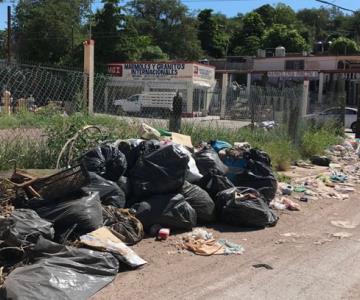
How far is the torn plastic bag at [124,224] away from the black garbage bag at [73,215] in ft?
0.77

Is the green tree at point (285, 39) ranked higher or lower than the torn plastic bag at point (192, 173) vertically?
higher

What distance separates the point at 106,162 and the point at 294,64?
153 feet

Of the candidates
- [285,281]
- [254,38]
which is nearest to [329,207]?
[285,281]

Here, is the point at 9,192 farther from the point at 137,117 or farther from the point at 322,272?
the point at 137,117

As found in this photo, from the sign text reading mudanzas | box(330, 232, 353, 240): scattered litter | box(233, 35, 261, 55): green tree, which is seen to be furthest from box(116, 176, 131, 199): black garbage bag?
box(233, 35, 261, 55): green tree

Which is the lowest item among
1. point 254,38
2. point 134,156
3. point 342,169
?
point 342,169

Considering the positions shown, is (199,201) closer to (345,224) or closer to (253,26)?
(345,224)

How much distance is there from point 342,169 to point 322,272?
7841 mm

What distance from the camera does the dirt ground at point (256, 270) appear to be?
4.63 m

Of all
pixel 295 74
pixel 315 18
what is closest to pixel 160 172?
pixel 295 74

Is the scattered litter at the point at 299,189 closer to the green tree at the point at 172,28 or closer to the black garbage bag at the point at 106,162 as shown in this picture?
the black garbage bag at the point at 106,162

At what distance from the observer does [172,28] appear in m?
74.8

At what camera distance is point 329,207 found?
8555mm

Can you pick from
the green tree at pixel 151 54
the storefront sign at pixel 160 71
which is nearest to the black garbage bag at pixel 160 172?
the storefront sign at pixel 160 71
